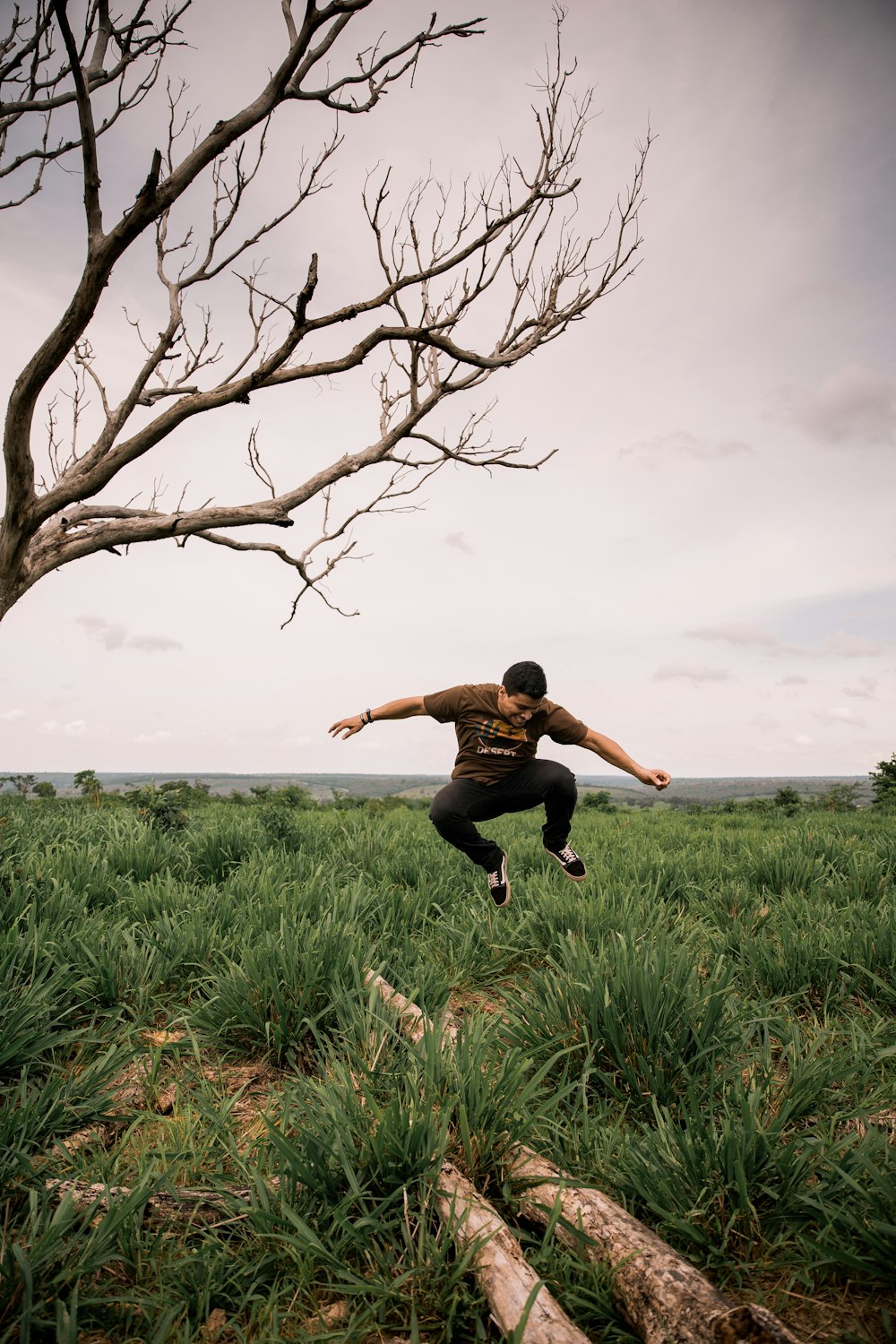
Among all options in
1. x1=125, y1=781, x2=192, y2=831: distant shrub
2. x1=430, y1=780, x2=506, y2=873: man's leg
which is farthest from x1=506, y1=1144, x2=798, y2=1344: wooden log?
x1=125, y1=781, x2=192, y2=831: distant shrub

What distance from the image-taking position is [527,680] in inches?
180

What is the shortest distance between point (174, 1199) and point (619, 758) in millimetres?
3663

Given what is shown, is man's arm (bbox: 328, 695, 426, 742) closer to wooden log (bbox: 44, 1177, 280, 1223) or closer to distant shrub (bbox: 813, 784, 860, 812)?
wooden log (bbox: 44, 1177, 280, 1223)

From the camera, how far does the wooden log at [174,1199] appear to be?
188 centimetres

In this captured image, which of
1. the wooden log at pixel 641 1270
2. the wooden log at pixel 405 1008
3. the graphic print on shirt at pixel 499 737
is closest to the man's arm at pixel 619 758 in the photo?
the graphic print on shirt at pixel 499 737

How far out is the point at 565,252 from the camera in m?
10.1

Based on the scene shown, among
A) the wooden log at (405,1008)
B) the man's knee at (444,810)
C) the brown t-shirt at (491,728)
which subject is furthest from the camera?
the brown t-shirt at (491,728)

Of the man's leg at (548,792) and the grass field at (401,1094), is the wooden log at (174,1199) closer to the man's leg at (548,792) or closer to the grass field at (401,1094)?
the grass field at (401,1094)

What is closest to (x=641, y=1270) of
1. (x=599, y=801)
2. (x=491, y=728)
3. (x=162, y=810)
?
(x=491, y=728)

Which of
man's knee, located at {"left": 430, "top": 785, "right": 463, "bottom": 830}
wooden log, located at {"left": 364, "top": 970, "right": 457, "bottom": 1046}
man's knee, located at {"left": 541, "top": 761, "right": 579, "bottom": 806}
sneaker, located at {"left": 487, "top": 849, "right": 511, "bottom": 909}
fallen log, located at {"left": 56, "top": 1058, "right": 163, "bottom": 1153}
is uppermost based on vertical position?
man's knee, located at {"left": 541, "top": 761, "right": 579, "bottom": 806}

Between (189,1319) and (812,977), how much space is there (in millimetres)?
3097

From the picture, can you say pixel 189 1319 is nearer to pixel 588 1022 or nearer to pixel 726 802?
pixel 588 1022

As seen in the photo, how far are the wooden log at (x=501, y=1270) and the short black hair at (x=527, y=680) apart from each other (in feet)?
10.0

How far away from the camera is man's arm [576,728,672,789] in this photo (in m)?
4.51
